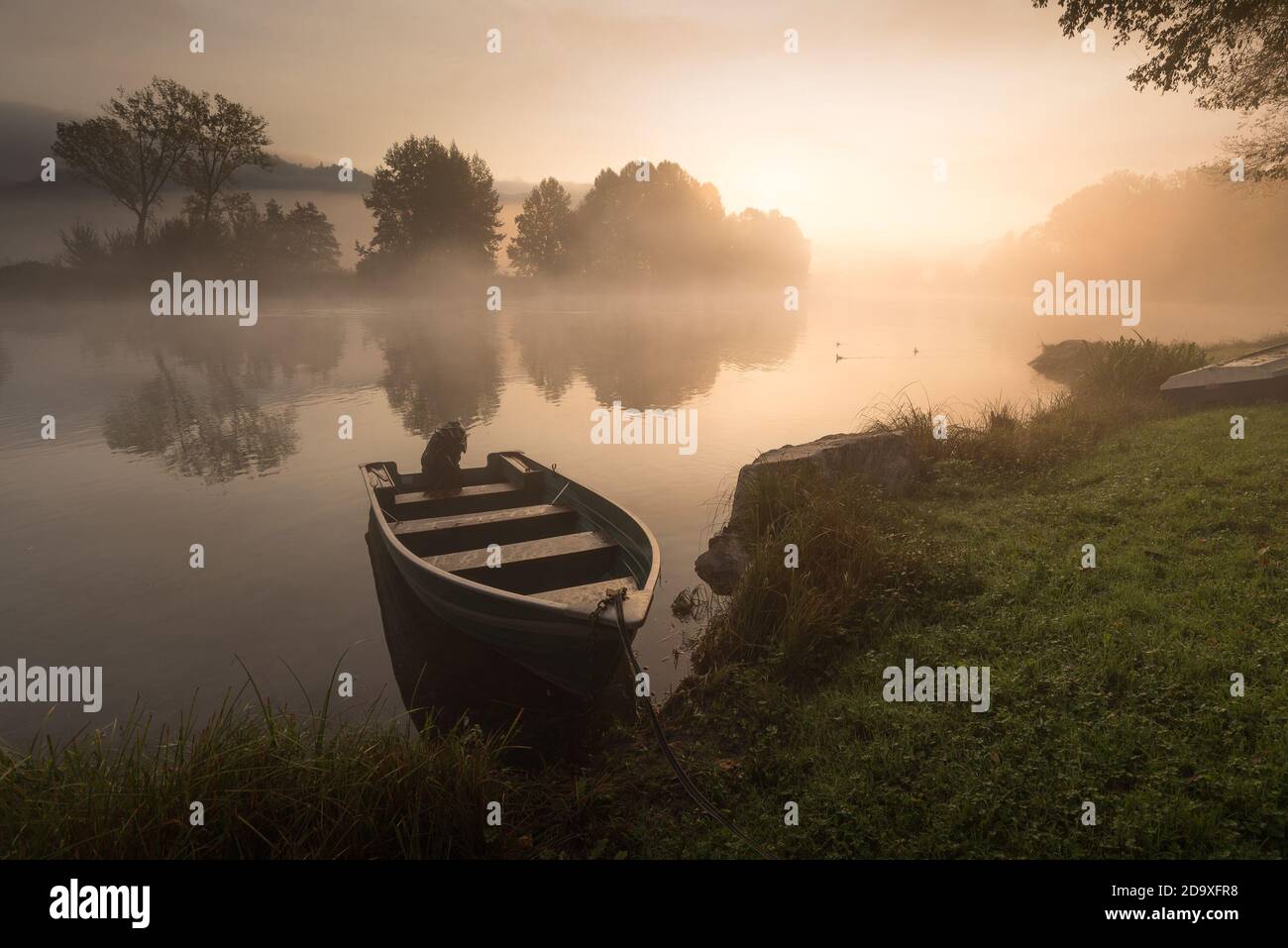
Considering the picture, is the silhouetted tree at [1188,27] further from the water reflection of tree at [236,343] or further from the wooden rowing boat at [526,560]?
the water reflection of tree at [236,343]

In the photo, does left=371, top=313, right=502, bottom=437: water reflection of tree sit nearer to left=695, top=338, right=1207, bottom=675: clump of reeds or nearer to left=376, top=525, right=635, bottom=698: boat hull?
left=695, top=338, right=1207, bottom=675: clump of reeds

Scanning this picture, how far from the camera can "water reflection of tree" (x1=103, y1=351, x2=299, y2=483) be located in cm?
1592

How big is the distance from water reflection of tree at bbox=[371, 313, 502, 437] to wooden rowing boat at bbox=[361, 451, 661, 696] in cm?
884

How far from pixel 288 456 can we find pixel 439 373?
1454 cm

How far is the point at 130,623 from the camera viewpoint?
333 inches

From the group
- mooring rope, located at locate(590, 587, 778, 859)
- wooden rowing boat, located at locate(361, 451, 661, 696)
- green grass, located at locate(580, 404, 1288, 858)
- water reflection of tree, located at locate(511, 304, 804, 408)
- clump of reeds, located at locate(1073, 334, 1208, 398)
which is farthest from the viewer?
water reflection of tree, located at locate(511, 304, 804, 408)

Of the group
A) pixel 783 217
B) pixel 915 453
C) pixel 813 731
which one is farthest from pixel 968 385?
pixel 783 217

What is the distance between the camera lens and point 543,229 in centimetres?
8694

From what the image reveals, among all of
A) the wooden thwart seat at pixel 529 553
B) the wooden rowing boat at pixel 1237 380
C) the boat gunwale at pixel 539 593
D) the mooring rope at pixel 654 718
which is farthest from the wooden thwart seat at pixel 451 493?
the wooden rowing boat at pixel 1237 380

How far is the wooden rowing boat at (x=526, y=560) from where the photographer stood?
6098mm

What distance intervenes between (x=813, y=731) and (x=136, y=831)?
4.99 m

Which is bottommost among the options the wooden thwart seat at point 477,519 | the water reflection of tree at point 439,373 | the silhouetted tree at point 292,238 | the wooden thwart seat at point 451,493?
the wooden thwart seat at point 477,519

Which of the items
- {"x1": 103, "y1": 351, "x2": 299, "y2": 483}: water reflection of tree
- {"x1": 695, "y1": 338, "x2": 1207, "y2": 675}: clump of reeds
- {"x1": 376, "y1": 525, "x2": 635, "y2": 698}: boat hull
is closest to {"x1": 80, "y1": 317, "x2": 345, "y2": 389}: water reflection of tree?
{"x1": 103, "y1": 351, "x2": 299, "y2": 483}: water reflection of tree

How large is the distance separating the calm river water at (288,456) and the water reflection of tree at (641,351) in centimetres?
37
